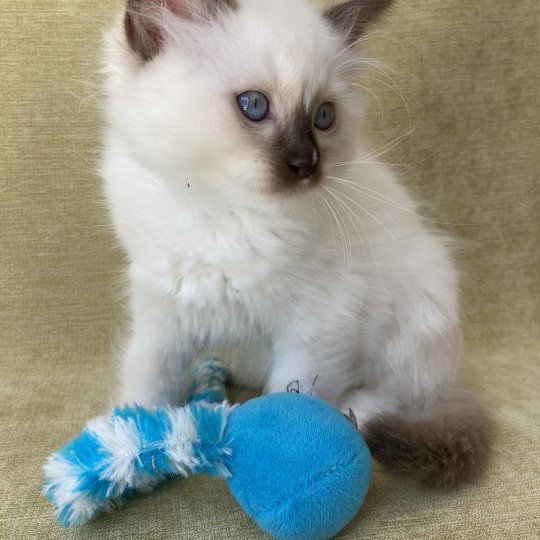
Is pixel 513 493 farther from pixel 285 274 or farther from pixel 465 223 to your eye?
pixel 465 223

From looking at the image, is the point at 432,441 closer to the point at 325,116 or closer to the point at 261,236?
the point at 261,236

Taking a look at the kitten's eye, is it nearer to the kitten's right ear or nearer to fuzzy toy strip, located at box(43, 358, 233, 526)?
the kitten's right ear

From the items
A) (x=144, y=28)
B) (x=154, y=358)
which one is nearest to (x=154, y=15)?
(x=144, y=28)

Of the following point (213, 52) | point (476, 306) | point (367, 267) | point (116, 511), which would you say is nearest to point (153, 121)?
point (213, 52)

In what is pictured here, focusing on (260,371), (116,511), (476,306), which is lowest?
(476,306)

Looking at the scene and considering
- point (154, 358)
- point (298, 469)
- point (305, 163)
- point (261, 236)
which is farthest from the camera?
point (154, 358)

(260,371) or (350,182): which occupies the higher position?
(350,182)

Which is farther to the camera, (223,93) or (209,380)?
(209,380)
